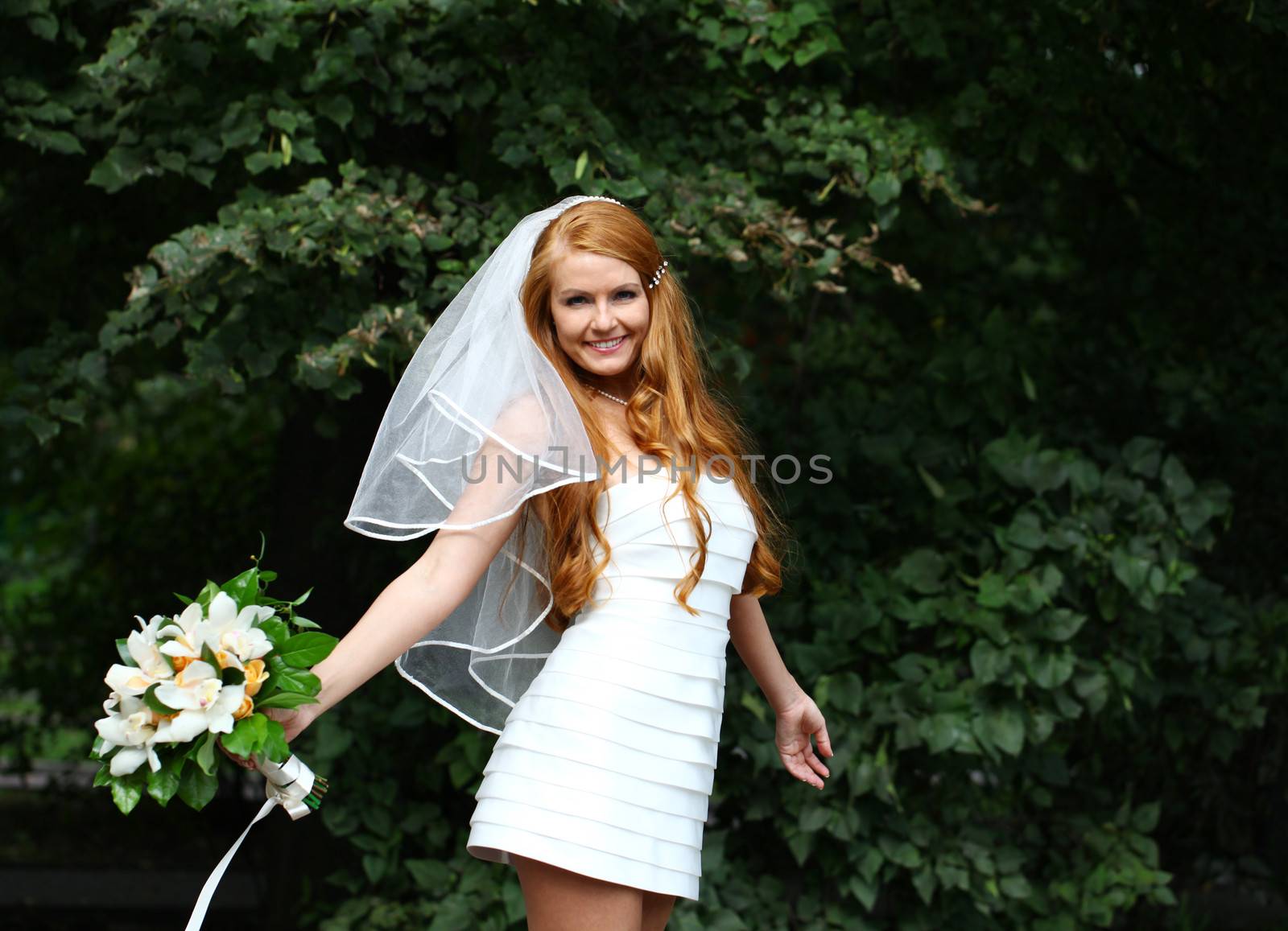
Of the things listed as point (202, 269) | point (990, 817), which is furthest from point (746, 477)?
point (990, 817)

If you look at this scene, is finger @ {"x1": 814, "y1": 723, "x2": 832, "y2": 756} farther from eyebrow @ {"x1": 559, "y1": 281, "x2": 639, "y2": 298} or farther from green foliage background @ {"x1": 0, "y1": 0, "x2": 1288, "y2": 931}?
eyebrow @ {"x1": 559, "y1": 281, "x2": 639, "y2": 298}

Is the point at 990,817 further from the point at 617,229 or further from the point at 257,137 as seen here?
the point at 257,137

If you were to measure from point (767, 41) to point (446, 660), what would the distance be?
70.8 inches

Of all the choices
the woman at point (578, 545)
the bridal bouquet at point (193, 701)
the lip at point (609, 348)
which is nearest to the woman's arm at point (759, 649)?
the woman at point (578, 545)

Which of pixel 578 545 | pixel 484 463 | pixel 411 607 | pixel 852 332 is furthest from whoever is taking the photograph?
pixel 852 332

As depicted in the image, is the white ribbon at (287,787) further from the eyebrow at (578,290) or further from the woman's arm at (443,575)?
the eyebrow at (578,290)

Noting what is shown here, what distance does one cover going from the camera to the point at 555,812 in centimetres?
209

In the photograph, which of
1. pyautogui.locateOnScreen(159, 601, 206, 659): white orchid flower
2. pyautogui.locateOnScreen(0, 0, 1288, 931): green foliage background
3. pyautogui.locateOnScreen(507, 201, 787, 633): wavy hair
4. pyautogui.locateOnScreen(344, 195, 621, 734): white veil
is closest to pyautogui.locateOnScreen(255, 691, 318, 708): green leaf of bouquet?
pyautogui.locateOnScreen(159, 601, 206, 659): white orchid flower

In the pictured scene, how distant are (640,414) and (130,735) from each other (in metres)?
0.98

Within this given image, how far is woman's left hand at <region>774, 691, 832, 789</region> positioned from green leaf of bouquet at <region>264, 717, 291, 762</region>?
1.07 meters

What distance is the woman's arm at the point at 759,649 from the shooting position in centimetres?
250

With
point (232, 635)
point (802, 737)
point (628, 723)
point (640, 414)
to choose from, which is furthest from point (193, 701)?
point (802, 737)

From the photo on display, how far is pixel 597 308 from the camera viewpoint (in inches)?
89.6

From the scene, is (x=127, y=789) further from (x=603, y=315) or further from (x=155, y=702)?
(x=603, y=315)
